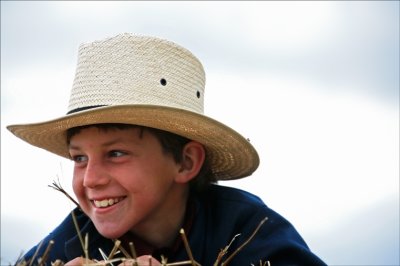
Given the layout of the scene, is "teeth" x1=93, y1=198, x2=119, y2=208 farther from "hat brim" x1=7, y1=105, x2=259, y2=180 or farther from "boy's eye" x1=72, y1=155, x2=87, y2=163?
"hat brim" x1=7, y1=105, x2=259, y2=180

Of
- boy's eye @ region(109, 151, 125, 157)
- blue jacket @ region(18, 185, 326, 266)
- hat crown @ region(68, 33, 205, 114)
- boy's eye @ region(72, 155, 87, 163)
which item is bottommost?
blue jacket @ region(18, 185, 326, 266)

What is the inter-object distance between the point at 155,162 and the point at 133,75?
45cm

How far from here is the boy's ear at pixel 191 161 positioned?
11.3ft

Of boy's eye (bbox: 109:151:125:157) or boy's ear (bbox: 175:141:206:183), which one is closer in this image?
boy's eye (bbox: 109:151:125:157)

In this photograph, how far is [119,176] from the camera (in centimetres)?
310

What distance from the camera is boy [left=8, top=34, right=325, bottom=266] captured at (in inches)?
122

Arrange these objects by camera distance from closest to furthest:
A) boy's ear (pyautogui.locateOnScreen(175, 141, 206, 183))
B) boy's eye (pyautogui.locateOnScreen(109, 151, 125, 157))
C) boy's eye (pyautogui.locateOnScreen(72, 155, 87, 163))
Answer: boy's eye (pyautogui.locateOnScreen(109, 151, 125, 157))
boy's eye (pyautogui.locateOnScreen(72, 155, 87, 163))
boy's ear (pyautogui.locateOnScreen(175, 141, 206, 183))

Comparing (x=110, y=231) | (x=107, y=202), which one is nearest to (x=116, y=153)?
(x=107, y=202)

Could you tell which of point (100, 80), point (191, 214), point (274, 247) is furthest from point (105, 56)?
point (274, 247)

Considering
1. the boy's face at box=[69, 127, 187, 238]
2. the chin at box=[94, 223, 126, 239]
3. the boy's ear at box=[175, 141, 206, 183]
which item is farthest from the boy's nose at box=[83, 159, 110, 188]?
the boy's ear at box=[175, 141, 206, 183]

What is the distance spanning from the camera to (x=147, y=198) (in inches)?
126

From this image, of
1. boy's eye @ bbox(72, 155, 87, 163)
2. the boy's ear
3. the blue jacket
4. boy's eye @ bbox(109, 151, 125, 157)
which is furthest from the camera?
the boy's ear

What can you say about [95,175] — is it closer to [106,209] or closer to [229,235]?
[106,209]

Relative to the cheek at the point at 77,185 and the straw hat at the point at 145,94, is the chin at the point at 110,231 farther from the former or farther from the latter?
the straw hat at the point at 145,94
